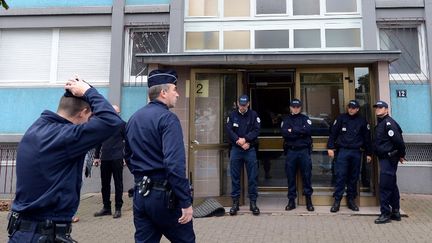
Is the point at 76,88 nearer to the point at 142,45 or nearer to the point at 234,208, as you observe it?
the point at 234,208

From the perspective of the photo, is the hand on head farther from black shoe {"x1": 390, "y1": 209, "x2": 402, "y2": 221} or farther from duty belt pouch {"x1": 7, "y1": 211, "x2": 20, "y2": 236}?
black shoe {"x1": 390, "y1": 209, "x2": 402, "y2": 221}

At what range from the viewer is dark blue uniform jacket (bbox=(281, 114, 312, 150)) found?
6.95 m

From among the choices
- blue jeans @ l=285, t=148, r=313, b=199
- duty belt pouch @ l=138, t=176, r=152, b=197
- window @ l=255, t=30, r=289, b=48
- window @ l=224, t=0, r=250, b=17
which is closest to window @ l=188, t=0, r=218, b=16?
window @ l=224, t=0, r=250, b=17

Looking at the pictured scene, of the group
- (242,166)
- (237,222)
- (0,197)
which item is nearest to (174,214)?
(237,222)

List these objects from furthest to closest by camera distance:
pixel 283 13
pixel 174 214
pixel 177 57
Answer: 1. pixel 283 13
2. pixel 177 57
3. pixel 174 214

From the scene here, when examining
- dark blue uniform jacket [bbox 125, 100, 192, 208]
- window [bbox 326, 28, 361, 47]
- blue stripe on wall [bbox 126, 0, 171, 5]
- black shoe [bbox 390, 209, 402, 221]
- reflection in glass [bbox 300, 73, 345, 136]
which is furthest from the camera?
blue stripe on wall [bbox 126, 0, 171, 5]

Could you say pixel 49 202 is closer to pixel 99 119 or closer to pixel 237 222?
pixel 99 119

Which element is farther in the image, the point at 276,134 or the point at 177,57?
the point at 276,134

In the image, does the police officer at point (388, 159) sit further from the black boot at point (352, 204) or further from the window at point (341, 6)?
the window at point (341, 6)

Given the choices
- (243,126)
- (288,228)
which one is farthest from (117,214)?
(288,228)

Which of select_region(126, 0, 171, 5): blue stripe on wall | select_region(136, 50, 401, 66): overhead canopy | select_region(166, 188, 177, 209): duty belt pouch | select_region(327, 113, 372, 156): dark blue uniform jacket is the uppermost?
select_region(126, 0, 171, 5): blue stripe on wall

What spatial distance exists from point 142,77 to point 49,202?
7.39 m

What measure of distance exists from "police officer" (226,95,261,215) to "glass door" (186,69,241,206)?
0.58m

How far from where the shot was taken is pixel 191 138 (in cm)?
730
